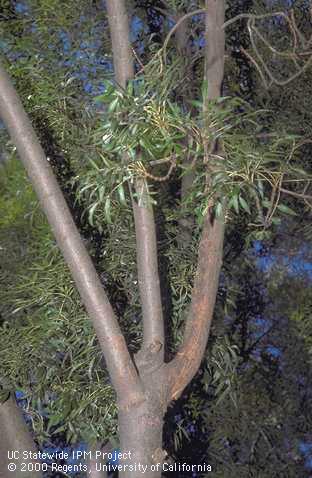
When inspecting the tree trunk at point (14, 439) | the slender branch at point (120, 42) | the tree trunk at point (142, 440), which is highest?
the slender branch at point (120, 42)

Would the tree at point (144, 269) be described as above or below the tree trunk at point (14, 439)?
above

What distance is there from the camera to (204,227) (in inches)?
104

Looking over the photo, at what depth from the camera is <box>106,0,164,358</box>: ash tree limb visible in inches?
103

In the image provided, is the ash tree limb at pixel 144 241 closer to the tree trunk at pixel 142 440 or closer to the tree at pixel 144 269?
the tree at pixel 144 269

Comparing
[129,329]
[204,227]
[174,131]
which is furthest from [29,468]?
[174,131]

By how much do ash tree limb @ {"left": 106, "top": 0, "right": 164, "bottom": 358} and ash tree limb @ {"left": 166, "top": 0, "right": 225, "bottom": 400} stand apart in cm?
9

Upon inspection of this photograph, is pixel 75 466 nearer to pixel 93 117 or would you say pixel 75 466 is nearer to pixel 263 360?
pixel 263 360

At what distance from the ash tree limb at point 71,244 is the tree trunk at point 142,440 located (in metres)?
0.05

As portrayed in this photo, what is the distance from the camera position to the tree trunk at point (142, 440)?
2584 mm

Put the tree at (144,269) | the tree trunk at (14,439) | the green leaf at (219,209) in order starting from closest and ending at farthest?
the green leaf at (219,209)
the tree at (144,269)
the tree trunk at (14,439)

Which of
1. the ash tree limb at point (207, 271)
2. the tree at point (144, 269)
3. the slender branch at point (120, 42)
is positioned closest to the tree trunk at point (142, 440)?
the tree at point (144, 269)

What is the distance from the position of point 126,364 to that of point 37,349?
696mm

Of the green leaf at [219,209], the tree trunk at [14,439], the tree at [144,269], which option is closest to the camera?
the green leaf at [219,209]

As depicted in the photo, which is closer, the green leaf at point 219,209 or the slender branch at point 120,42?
the green leaf at point 219,209
